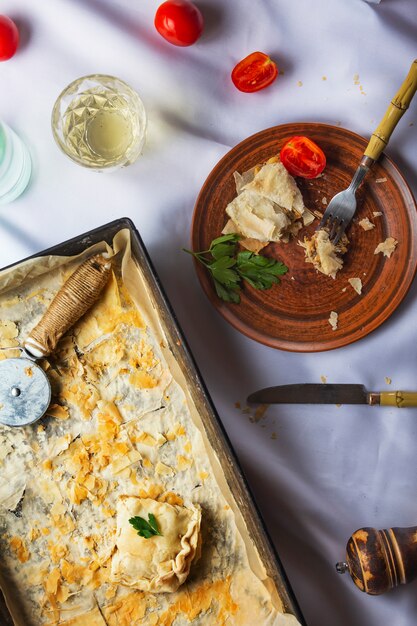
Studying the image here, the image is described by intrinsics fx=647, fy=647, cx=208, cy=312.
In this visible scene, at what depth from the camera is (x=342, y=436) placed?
6.19 feet

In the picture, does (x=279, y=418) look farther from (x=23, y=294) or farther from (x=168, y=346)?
(x=23, y=294)

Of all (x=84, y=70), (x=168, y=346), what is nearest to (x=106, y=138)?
(x=84, y=70)

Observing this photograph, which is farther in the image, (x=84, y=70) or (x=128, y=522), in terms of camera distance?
(x=84, y=70)

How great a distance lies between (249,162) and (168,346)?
0.57 meters

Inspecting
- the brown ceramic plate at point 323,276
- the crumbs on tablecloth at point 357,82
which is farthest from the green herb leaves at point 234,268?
the crumbs on tablecloth at point 357,82

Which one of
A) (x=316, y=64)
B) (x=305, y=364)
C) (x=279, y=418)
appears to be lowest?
(x=279, y=418)

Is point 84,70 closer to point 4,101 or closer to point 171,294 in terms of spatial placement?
point 4,101

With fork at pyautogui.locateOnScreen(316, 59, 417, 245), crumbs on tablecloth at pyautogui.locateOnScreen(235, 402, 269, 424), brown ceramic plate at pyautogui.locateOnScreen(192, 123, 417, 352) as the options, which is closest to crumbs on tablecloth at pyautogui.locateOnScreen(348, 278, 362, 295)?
brown ceramic plate at pyautogui.locateOnScreen(192, 123, 417, 352)

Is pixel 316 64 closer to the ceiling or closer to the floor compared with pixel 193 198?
closer to the ceiling

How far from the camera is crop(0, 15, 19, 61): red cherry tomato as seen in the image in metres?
1.83

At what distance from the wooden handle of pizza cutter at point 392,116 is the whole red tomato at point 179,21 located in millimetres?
586

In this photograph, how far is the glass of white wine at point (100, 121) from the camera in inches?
72.1

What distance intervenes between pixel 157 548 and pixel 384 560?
0.61 metres

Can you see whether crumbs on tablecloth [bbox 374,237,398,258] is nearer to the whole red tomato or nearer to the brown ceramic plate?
the brown ceramic plate
